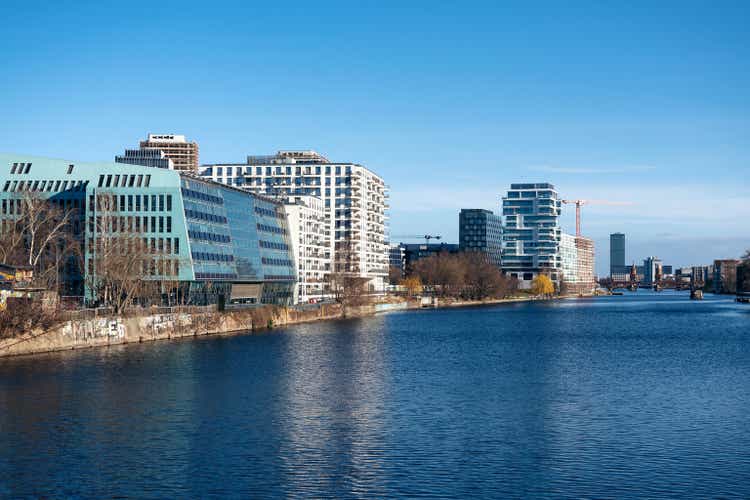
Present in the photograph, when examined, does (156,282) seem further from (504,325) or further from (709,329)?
(709,329)

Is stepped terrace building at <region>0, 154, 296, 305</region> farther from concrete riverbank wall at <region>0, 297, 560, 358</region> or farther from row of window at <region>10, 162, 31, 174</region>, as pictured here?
concrete riverbank wall at <region>0, 297, 560, 358</region>

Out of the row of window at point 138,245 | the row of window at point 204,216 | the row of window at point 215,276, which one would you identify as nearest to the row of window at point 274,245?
the row of window at point 204,216

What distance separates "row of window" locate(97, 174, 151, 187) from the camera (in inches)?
5295

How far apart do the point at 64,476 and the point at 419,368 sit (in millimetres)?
45690

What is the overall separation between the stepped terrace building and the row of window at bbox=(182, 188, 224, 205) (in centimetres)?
20

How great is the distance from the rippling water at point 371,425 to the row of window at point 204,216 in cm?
4227

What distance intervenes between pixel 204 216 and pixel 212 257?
6.53 meters

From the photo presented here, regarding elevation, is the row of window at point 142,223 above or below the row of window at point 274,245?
above

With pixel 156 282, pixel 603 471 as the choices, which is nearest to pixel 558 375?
pixel 603 471

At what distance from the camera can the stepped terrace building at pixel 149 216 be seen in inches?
5084

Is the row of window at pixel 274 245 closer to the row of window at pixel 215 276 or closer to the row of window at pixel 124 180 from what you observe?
the row of window at pixel 215 276

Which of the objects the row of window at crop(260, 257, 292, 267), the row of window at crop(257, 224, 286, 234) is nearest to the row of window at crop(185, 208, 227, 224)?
the row of window at crop(260, 257, 292, 267)

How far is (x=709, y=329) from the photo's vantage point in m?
147

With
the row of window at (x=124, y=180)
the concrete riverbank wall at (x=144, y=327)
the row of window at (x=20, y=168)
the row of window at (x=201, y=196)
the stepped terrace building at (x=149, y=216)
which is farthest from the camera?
the row of window at (x=20, y=168)
